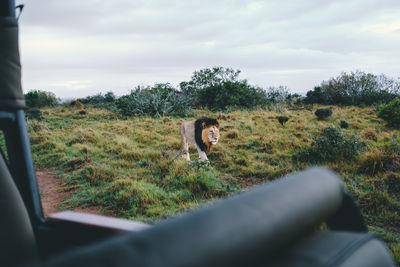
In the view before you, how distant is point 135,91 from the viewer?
16.3m

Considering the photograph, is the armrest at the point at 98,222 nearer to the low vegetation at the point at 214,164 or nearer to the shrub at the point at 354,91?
the low vegetation at the point at 214,164

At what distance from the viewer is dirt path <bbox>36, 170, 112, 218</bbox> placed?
3.60m

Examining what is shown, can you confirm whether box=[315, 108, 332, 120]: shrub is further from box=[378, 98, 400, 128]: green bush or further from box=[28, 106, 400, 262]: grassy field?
box=[28, 106, 400, 262]: grassy field

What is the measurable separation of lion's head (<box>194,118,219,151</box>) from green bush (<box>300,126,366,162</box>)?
1882 millimetres

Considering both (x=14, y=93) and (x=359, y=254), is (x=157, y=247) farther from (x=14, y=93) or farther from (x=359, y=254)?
(x=14, y=93)

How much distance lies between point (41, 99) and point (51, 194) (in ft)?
67.5

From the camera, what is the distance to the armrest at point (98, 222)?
3.84ft

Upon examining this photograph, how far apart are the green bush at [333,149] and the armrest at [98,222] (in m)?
4.77

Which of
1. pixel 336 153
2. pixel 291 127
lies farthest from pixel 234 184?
pixel 291 127

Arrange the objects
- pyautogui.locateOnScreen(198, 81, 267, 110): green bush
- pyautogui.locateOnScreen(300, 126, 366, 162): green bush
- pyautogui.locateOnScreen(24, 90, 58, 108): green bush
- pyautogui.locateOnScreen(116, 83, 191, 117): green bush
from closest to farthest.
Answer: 1. pyautogui.locateOnScreen(300, 126, 366, 162): green bush
2. pyautogui.locateOnScreen(116, 83, 191, 117): green bush
3. pyautogui.locateOnScreen(198, 81, 267, 110): green bush
4. pyautogui.locateOnScreen(24, 90, 58, 108): green bush

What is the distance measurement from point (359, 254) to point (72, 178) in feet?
16.3

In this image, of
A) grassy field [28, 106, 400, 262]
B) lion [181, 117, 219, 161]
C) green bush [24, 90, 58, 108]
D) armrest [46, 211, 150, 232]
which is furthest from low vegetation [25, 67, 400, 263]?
green bush [24, 90, 58, 108]

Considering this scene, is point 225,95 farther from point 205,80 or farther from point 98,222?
point 98,222

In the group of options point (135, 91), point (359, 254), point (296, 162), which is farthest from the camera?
point (135, 91)
